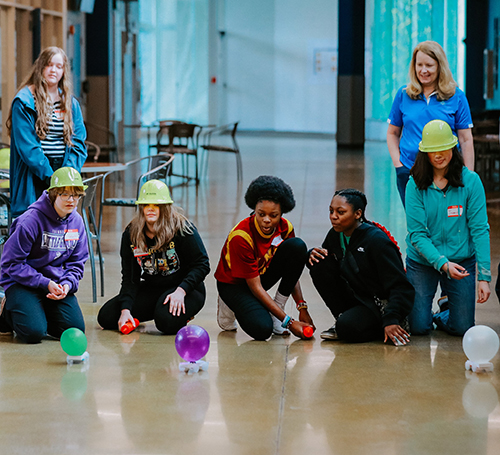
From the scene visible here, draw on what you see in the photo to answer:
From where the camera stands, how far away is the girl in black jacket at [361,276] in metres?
3.99

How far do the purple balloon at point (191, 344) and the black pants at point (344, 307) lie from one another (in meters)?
0.83

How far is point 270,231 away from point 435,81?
5.14 ft

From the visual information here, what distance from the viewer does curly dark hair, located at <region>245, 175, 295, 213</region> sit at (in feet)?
13.2

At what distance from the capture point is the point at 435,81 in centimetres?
484

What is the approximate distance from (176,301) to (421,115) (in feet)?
6.44

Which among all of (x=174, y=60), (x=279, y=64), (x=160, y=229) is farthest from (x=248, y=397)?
(x=174, y=60)

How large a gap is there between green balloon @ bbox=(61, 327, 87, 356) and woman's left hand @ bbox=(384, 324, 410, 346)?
1.55 m

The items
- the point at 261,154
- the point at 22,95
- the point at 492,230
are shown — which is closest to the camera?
the point at 22,95

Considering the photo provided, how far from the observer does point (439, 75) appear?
4801 mm

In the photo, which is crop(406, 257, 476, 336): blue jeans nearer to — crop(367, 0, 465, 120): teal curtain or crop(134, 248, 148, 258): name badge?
crop(134, 248, 148, 258): name badge

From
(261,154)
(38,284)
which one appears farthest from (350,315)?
(261,154)

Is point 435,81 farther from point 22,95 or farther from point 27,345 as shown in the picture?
point 27,345

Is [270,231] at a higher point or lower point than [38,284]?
higher

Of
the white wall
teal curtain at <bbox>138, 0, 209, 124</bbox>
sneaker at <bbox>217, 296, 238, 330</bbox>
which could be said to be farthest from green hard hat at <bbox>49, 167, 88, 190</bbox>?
the white wall
